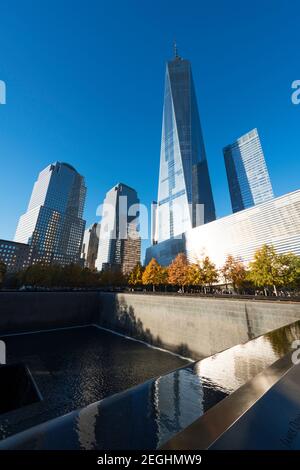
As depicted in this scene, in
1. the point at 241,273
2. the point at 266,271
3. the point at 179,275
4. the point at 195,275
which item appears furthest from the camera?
the point at 179,275

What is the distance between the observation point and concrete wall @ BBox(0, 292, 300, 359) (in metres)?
15.8

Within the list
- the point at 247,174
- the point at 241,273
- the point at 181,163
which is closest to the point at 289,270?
the point at 241,273

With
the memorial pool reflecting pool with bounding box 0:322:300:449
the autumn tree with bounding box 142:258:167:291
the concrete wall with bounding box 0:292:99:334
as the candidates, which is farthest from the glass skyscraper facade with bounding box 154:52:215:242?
the memorial pool reflecting pool with bounding box 0:322:300:449

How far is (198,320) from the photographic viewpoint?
19.9 meters

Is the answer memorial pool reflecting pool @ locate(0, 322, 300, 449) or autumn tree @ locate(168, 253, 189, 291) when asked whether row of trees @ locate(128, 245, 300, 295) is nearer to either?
autumn tree @ locate(168, 253, 189, 291)

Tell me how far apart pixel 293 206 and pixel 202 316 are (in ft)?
187

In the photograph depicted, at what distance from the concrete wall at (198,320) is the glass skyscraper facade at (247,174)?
5784 inches

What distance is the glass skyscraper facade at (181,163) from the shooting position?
117750mm

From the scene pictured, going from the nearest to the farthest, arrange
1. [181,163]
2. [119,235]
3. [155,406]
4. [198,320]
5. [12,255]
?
[155,406] < [198,320] < [12,255] < [181,163] < [119,235]

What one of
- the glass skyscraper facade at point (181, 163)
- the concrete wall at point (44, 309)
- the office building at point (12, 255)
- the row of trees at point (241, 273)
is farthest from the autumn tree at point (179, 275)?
the office building at point (12, 255)

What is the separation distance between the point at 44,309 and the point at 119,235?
13978 centimetres

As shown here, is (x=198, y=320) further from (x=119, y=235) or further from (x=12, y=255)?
(x=119, y=235)

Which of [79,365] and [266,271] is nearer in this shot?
[79,365]
